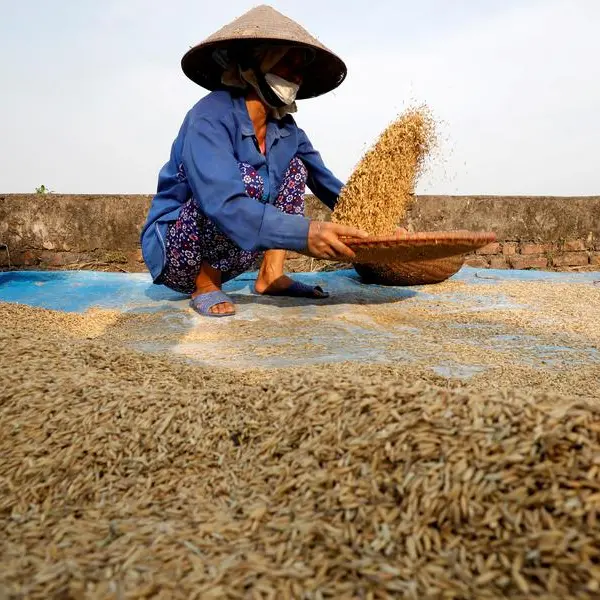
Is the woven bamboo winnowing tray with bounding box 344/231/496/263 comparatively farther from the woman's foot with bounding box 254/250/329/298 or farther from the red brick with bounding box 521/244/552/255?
the red brick with bounding box 521/244/552/255

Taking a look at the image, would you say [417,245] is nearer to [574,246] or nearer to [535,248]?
[535,248]

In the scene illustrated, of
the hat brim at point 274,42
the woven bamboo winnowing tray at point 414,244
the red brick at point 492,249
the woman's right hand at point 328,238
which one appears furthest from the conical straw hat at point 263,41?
the red brick at point 492,249

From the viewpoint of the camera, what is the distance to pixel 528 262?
5.06m

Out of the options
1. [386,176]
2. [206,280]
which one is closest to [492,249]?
[386,176]

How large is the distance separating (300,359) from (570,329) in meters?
1.33

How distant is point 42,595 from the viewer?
872 millimetres

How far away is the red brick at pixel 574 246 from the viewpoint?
5.11 metres

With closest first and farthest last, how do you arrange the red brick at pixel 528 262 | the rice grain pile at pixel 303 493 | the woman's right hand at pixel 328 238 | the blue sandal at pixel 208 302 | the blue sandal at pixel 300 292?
the rice grain pile at pixel 303 493, the woman's right hand at pixel 328 238, the blue sandal at pixel 208 302, the blue sandal at pixel 300 292, the red brick at pixel 528 262

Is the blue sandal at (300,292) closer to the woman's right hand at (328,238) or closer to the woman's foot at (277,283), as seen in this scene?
the woman's foot at (277,283)

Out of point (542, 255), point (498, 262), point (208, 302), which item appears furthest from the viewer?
point (542, 255)

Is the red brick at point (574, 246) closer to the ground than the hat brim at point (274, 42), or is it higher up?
closer to the ground

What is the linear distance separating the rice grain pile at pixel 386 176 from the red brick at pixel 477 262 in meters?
1.75

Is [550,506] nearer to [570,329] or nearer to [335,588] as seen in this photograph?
[335,588]

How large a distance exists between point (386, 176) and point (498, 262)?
2.23 m
